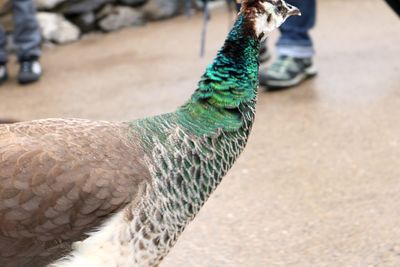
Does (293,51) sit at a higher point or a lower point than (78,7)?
higher

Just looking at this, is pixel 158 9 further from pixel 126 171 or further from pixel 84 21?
pixel 126 171

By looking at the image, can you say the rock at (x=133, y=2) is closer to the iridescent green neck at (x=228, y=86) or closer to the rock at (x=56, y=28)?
the rock at (x=56, y=28)

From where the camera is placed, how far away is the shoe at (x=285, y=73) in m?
4.99

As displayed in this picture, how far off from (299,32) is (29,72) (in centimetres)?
225

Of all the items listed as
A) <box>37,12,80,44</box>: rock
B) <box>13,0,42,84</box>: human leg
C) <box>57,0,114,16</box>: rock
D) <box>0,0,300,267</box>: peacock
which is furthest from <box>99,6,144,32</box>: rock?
<box>0,0,300,267</box>: peacock

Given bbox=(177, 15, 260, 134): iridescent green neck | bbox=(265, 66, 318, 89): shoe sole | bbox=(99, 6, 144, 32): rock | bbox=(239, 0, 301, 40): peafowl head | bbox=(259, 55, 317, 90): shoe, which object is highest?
bbox=(239, 0, 301, 40): peafowl head

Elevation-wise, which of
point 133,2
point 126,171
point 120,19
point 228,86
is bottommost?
point 120,19

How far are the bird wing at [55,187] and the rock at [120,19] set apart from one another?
5799 mm

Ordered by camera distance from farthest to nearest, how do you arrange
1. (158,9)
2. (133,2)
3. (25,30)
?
(158,9), (133,2), (25,30)

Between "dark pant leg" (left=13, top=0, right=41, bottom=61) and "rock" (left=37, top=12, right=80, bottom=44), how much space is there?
1.17 meters

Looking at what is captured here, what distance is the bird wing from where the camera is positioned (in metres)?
1.93

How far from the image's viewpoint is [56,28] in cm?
729

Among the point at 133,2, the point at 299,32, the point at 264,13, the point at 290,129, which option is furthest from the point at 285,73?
the point at 133,2

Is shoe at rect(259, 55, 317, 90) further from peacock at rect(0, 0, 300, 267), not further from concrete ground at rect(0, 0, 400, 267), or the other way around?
peacock at rect(0, 0, 300, 267)
